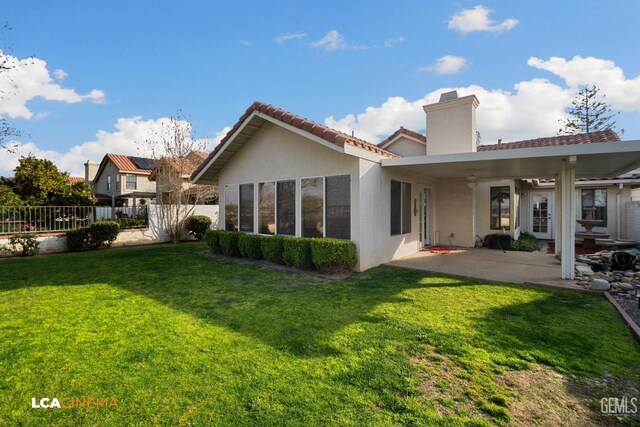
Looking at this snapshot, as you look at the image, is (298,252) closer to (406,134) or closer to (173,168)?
(406,134)

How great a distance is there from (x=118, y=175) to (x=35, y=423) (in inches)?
1263

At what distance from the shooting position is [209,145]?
2069cm

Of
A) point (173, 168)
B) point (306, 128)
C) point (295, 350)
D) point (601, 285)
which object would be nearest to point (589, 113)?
point (601, 285)

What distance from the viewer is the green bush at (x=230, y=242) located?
11562mm

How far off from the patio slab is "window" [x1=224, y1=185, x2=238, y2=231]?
6623 mm

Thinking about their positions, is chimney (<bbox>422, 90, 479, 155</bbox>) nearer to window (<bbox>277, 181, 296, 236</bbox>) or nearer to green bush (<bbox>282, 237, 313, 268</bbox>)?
window (<bbox>277, 181, 296, 236</bbox>)

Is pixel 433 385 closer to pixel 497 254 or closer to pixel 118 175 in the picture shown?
pixel 497 254

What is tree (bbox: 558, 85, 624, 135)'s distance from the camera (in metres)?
30.0

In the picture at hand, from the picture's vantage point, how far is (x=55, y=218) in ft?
45.5

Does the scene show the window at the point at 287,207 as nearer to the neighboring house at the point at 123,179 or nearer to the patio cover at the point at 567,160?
the patio cover at the point at 567,160

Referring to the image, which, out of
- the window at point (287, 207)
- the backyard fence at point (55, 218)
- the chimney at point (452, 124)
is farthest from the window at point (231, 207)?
the chimney at point (452, 124)

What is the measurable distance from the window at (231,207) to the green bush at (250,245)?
62.5 inches

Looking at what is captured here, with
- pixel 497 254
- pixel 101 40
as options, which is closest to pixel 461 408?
pixel 497 254

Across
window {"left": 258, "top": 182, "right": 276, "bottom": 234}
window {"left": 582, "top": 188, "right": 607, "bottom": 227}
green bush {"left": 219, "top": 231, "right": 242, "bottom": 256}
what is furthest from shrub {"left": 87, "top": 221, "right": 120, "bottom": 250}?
window {"left": 582, "top": 188, "right": 607, "bottom": 227}
